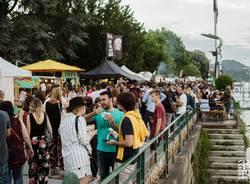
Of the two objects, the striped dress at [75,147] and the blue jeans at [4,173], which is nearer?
the striped dress at [75,147]

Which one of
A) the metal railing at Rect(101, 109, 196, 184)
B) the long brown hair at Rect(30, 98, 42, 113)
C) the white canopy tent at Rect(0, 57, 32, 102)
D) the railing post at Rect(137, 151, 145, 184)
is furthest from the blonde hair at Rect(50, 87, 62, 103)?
the white canopy tent at Rect(0, 57, 32, 102)

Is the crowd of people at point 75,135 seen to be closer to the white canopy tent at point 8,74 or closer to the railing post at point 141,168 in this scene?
the railing post at point 141,168

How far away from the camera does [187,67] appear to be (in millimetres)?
138125

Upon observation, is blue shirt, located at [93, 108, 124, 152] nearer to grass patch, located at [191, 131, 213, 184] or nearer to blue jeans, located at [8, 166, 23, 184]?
blue jeans, located at [8, 166, 23, 184]

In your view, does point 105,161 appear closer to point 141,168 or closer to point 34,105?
point 141,168

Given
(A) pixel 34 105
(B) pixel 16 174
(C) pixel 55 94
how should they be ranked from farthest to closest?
(C) pixel 55 94
(A) pixel 34 105
(B) pixel 16 174

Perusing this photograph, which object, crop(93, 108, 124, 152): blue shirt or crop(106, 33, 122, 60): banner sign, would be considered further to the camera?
crop(106, 33, 122, 60): banner sign

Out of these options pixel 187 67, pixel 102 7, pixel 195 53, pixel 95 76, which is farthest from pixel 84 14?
pixel 195 53

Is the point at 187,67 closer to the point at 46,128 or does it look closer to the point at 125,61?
the point at 125,61

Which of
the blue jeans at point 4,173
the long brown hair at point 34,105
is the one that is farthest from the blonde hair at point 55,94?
the blue jeans at point 4,173

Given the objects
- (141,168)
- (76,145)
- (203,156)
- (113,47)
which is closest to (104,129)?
(76,145)

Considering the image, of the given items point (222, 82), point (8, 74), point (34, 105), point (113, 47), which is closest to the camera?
point (34, 105)

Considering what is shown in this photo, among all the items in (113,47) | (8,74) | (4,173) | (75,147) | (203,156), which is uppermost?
(113,47)

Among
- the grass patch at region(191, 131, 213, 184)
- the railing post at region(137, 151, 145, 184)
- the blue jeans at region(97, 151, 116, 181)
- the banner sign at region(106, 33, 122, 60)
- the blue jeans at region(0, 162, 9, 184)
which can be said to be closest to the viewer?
the railing post at region(137, 151, 145, 184)
